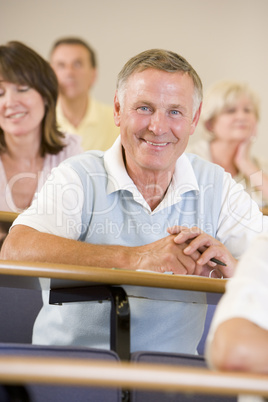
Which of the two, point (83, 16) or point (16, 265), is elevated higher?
point (83, 16)

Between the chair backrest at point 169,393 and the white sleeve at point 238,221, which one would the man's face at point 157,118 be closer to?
the white sleeve at point 238,221

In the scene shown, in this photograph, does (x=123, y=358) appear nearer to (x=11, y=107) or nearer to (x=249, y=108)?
(x=11, y=107)

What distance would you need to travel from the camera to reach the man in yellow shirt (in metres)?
3.76

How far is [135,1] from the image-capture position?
457 cm

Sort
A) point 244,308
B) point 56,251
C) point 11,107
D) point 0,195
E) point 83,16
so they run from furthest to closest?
point 83,16 → point 11,107 → point 0,195 → point 56,251 → point 244,308

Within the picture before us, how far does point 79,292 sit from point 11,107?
1570 millimetres

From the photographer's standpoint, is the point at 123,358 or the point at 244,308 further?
the point at 123,358

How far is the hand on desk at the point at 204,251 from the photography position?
1.36 m

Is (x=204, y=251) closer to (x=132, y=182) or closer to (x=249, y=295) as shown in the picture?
(x=132, y=182)

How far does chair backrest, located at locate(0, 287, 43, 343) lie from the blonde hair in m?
2.25

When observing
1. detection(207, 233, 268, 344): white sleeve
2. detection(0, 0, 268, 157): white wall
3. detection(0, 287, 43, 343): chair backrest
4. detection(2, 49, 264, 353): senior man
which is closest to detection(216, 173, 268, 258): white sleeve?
detection(2, 49, 264, 353): senior man

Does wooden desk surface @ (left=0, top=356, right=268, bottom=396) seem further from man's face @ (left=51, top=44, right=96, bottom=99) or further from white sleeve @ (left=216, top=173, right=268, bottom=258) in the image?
man's face @ (left=51, top=44, right=96, bottom=99)

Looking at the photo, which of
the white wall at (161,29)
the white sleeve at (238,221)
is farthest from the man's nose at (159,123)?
the white wall at (161,29)

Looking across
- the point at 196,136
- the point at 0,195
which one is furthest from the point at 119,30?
the point at 0,195
